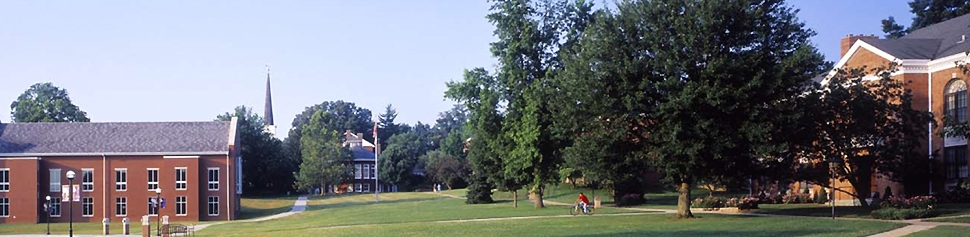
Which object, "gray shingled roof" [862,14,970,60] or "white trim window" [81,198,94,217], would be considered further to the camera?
"white trim window" [81,198,94,217]

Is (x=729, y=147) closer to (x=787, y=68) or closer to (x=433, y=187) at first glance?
(x=787, y=68)

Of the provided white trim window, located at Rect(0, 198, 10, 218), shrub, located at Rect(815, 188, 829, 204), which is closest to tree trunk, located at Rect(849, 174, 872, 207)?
shrub, located at Rect(815, 188, 829, 204)

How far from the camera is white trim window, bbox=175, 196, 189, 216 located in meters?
84.2

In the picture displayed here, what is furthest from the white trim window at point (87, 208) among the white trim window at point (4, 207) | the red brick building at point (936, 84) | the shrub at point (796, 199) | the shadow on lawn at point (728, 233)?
the shadow on lawn at point (728, 233)

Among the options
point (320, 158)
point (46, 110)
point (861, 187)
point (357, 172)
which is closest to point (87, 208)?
point (46, 110)

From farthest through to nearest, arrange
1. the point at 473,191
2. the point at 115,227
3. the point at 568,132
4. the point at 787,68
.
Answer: the point at 473,191
the point at 115,227
the point at 568,132
the point at 787,68

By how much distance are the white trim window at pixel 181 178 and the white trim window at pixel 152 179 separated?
1.64m

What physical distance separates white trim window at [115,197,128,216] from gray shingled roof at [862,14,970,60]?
57.4 metres

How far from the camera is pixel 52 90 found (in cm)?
12862

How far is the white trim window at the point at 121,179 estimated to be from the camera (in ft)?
278

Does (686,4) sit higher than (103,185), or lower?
higher

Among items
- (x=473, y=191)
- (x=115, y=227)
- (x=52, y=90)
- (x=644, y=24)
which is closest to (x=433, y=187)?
(x=52, y=90)

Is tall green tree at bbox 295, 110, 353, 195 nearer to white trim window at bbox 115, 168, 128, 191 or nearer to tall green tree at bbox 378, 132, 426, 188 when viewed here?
tall green tree at bbox 378, 132, 426, 188

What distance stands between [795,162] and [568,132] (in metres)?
9.92
